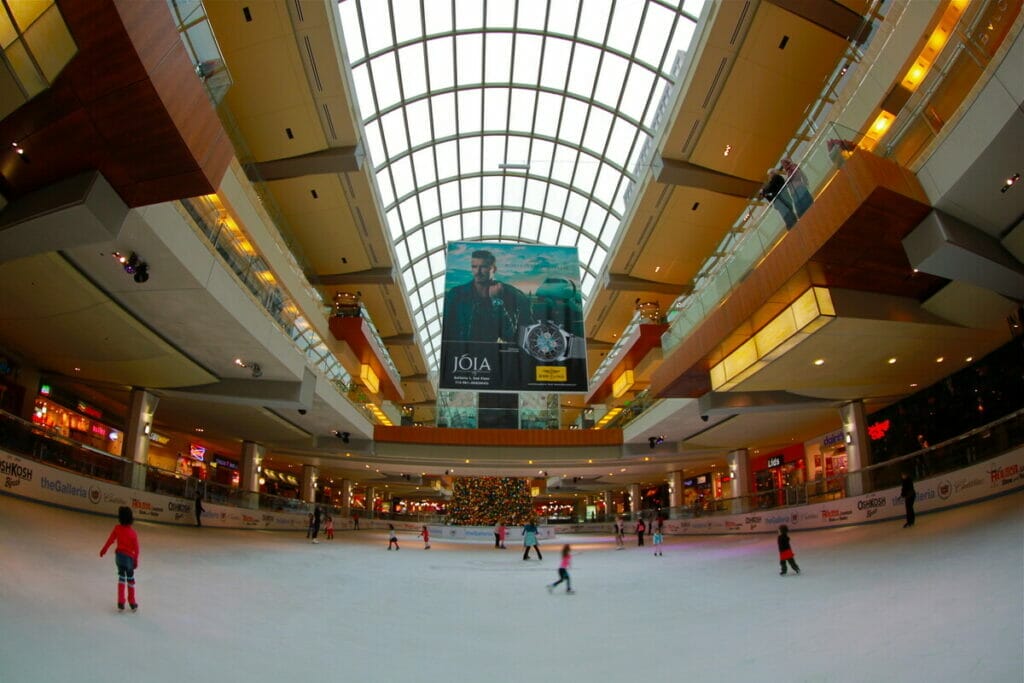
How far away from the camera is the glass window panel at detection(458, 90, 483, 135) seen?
1184 inches

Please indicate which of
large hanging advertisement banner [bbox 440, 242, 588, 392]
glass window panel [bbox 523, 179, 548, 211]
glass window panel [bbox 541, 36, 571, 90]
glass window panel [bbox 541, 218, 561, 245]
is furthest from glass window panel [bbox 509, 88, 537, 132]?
large hanging advertisement banner [bbox 440, 242, 588, 392]

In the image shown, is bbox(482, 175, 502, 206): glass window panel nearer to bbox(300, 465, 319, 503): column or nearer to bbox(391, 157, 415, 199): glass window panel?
bbox(391, 157, 415, 199): glass window panel

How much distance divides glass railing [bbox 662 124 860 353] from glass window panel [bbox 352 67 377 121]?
15.5 metres

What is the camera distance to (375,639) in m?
6.87

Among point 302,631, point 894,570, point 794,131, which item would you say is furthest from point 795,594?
point 794,131

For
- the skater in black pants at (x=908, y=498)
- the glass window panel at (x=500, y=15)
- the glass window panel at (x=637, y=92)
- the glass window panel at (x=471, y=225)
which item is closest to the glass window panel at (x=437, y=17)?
the glass window panel at (x=500, y=15)

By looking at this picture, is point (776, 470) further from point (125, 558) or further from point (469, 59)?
point (125, 558)

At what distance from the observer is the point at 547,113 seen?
3077 cm

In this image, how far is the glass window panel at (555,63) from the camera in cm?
2652

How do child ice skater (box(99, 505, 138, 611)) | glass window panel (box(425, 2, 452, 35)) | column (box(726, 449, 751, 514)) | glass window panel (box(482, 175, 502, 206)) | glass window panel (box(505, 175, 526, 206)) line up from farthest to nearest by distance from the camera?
glass window panel (box(482, 175, 502, 206)) < glass window panel (box(505, 175, 526, 206)) < column (box(726, 449, 751, 514)) < glass window panel (box(425, 2, 452, 35)) < child ice skater (box(99, 505, 138, 611))

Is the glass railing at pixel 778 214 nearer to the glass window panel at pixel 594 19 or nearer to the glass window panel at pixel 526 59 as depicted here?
the glass window panel at pixel 594 19

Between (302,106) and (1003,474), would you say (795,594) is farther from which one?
(302,106)

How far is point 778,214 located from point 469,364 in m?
9.12

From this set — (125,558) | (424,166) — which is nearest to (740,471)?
(424,166)
